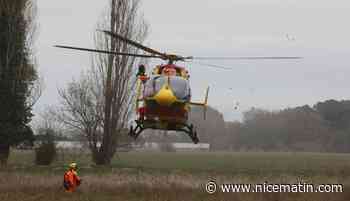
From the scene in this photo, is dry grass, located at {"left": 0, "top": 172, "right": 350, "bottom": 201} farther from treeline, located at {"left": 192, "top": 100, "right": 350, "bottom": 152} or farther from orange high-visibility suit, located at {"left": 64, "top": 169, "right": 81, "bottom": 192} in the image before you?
treeline, located at {"left": 192, "top": 100, "right": 350, "bottom": 152}

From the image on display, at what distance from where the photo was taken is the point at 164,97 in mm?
16250

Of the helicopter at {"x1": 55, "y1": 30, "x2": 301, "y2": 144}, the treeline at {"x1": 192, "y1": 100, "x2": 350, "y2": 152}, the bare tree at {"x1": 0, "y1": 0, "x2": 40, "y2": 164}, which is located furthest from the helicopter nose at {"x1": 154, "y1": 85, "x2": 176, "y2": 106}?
the treeline at {"x1": 192, "y1": 100, "x2": 350, "y2": 152}

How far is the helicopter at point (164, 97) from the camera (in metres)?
16.6

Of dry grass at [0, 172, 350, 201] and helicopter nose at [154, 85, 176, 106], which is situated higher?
helicopter nose at [154, 85, 176, 106]

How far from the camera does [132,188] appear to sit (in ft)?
76.1

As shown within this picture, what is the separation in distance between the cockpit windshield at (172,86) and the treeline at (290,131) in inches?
1508

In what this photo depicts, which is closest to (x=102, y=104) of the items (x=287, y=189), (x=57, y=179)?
(x=57, y=179)

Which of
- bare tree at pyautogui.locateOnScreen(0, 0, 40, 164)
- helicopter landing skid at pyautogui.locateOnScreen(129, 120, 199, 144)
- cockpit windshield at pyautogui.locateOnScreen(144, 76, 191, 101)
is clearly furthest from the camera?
bare tree at pyautogui.locateOnScreen(0, 0, 40, 164)

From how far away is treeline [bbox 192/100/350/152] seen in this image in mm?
65688

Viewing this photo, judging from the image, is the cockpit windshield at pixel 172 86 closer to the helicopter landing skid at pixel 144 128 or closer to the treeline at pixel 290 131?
the helicopter landing skid at pixel 144 128

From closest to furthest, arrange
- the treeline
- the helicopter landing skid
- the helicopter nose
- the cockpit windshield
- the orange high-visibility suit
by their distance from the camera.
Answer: the helicopter nose, the cockpit windshield, the helicopter landing skid, the orange high-visibility suit, the treeline

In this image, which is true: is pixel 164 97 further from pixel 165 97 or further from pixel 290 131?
pixel 290 131

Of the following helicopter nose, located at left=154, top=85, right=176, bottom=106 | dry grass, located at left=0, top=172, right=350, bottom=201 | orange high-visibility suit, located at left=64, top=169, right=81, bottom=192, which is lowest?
dry grass, located at left=0, top=172, right=350, bottom=201

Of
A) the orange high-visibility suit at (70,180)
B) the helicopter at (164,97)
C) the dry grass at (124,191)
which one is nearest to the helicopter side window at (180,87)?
the helicopter at (164,97)
